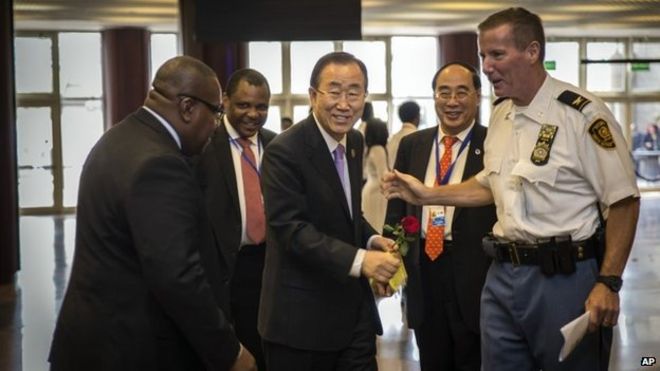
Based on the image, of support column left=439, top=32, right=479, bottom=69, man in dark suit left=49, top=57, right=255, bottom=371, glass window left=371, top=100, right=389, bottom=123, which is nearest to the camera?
man in dark suit left=49, top=57, right=255, bottom=371

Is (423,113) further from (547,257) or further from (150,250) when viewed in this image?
(150,250)

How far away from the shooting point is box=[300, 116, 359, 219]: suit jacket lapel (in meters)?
3.16

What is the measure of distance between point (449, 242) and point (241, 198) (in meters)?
0.98

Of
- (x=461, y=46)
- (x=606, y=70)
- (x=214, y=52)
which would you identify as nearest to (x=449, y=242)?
(x=214, y=52)

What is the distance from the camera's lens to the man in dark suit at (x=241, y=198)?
163 inches

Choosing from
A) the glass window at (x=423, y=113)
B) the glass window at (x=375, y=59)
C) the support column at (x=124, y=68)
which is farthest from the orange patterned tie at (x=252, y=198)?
the glass window at (x=423, y=113)

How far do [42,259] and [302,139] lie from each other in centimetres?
853

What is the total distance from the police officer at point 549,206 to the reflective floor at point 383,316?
2.44m

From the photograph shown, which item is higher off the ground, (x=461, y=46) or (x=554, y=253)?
(x=461, y=46)

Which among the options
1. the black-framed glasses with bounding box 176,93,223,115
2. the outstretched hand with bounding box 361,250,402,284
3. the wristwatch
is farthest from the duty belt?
the black-framed glasses with bounding box 176,93,223,115

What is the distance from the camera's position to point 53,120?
17.9 m

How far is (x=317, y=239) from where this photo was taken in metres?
3.03

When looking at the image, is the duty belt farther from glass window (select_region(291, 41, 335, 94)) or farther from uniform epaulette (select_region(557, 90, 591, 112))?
glass window (select_region(291, 41, 335, 94))

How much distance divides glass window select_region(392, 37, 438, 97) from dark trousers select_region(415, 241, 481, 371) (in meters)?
15.3
